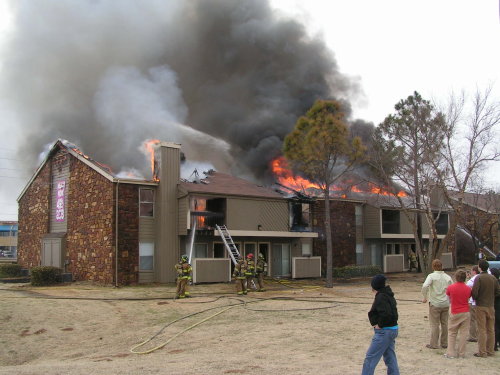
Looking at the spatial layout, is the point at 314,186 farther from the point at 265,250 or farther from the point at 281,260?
the point at 265,250

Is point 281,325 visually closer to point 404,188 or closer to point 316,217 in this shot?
point 316,217

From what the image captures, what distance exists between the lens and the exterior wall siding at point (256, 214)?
21.8 metres

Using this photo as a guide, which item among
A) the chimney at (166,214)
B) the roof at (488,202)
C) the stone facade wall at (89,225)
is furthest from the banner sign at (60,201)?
the roof at (488,202)

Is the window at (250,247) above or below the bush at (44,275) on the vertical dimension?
above

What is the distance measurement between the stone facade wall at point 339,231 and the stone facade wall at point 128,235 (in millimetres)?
9759

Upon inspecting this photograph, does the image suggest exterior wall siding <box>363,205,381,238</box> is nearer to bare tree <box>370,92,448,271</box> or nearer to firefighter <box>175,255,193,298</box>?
bare tree <box>370,92,448,271</box>

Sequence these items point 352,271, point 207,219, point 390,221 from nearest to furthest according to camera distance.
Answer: point 207,219, point 352,271, point 390,221

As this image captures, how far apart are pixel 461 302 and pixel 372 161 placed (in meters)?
17.5

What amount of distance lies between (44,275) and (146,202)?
5.26 metres

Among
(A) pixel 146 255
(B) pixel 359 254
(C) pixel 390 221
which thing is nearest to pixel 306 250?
(B) pixel 359 254

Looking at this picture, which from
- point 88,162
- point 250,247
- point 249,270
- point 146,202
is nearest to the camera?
point 249,270

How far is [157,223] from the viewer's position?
21484 millimetres

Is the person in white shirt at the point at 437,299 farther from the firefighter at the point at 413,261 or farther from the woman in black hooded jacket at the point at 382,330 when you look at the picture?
the firefighter at the point at 413,261

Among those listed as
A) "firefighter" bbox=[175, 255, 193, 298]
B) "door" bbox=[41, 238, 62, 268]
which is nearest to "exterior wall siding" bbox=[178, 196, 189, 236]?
"firefighter" bbox=[175, 255, 193, 298]
